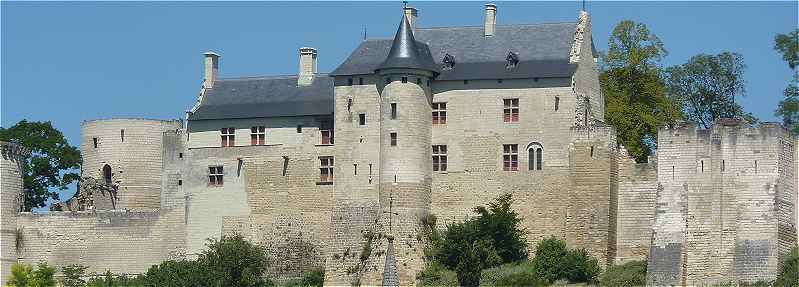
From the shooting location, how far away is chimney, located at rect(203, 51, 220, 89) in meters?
66.5

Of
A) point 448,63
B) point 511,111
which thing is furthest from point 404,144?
point 511,111

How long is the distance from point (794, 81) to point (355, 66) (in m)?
13.8

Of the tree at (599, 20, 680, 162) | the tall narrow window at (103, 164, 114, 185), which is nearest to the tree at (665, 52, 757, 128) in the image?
the tree at (599, 20, 680, 162)

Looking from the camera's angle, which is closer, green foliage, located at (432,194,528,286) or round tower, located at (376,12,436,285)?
green foliage, located at (432,194,528,286)

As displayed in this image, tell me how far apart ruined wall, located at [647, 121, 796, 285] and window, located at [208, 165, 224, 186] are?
13883 millimetres

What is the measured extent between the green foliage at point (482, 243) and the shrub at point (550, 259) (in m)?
0.87

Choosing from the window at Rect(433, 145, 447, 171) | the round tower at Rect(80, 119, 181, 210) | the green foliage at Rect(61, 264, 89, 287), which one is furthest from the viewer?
the round tower at Rect(80, 119, 181, 210)

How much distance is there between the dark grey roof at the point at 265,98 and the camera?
63.9 m

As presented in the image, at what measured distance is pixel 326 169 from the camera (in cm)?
6272

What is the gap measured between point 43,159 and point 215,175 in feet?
34.7

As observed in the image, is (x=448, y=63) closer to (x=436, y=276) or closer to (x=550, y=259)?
(x=436, y=276)

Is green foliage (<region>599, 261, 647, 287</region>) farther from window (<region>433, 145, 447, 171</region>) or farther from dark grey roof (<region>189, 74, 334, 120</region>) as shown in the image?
dark grey roof (<region>189, 74, 334, 120</region>)

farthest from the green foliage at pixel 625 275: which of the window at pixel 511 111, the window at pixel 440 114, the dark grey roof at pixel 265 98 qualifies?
the dark grey roof at pixel 265 98

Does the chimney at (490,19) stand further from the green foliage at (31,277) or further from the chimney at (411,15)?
A: the green foliage at (31,277)
